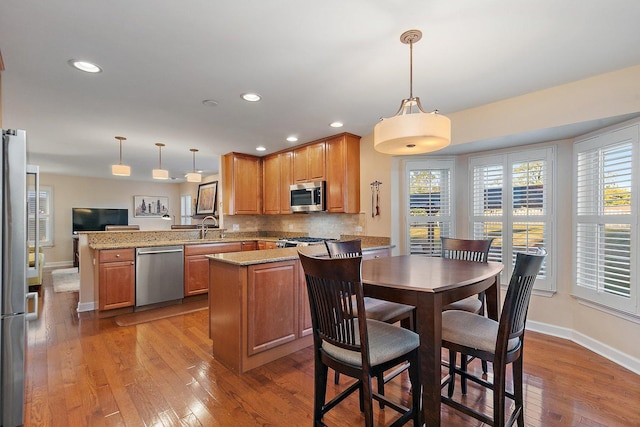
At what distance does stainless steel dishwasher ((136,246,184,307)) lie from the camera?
397 cm

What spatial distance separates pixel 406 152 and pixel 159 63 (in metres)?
1.90

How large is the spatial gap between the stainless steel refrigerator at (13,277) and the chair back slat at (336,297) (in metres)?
1.63

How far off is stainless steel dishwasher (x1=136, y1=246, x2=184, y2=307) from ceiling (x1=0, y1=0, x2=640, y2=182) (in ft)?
5.53

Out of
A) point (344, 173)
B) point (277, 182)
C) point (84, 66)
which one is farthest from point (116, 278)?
point (344, 173)

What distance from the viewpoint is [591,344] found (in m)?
2.82

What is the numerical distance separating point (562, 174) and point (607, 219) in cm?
62

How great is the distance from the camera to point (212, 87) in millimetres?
2676

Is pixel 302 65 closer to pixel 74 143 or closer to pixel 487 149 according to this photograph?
pixel 487 149

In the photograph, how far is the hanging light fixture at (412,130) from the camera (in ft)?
5.53

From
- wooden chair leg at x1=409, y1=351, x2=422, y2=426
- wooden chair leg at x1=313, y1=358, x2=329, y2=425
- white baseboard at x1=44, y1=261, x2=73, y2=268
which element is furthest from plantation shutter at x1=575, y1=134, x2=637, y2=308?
white baseboard at x1=44, y1=261, x2=73, y2=268

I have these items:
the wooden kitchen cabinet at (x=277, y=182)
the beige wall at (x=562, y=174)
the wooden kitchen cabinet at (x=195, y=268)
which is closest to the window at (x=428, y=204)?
the beige wall at (x=562, y=174)

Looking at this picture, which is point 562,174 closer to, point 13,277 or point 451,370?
point 451,370

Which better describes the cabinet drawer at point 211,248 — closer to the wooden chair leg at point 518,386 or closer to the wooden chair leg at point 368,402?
the wooden chair leg at point 368,402

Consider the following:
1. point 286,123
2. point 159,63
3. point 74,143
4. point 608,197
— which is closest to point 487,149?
point 608,197
